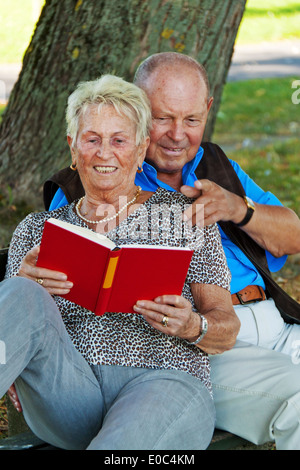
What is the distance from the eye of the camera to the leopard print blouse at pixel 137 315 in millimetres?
2828

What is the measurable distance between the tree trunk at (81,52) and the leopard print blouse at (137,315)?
1.76 metres

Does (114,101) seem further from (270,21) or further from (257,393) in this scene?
(270,21)

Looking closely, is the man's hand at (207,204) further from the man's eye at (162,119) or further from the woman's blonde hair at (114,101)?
the man's eye at (162,119)

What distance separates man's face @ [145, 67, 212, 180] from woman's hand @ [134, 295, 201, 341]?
0.98m

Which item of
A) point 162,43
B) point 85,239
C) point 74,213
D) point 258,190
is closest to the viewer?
point 85,239

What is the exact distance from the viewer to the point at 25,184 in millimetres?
5000

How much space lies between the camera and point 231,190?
3.50 metres

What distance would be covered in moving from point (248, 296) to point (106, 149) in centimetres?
101

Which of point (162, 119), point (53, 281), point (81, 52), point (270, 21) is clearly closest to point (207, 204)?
point (162, 119)

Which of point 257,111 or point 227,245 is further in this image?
point 257,111

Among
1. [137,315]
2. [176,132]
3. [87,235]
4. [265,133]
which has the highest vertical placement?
[265,133]
